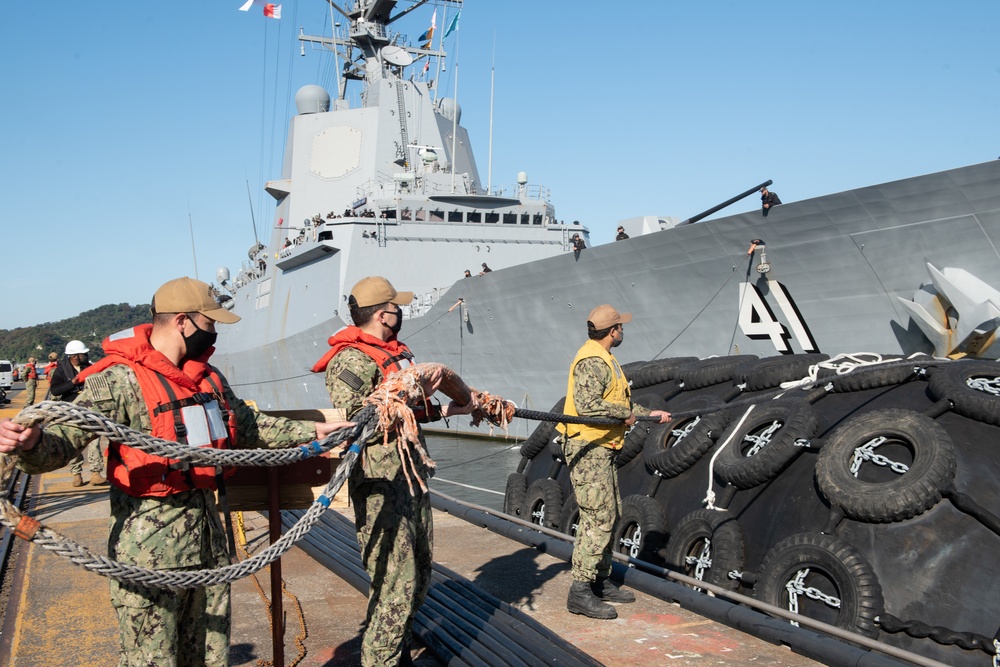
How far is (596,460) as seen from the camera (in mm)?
5055

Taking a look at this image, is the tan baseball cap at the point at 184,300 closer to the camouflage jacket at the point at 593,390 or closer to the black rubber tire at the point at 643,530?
the camouflage jacket at the point at 593,390

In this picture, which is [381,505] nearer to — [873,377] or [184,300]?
[184,300]

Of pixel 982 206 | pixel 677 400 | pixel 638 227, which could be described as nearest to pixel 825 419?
pixel 677 400

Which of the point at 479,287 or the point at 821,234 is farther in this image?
the point at 479,287

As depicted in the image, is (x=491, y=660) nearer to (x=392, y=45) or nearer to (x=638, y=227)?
(x=638, y=227)

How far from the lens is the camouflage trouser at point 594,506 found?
4922mm

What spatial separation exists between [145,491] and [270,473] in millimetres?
695

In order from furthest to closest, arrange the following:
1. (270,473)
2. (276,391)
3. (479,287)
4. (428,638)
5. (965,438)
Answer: (276,391), (479,287), (965,438), (428,638), (270,473)

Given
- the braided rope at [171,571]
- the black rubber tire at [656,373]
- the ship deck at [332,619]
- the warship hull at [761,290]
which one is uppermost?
the warship hull at [761,290]

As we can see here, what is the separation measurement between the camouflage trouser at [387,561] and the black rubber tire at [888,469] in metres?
3.02

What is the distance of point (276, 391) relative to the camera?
28.5 m

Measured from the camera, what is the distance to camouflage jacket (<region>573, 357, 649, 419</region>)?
16.4 ft

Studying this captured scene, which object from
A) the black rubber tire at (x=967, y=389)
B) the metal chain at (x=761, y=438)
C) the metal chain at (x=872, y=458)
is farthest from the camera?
the metal chain at (x=761, y=438)

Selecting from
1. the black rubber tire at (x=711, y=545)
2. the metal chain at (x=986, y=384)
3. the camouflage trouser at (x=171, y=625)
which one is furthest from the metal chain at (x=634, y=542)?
the camouflage trouser at (x=171, y=625)
